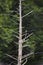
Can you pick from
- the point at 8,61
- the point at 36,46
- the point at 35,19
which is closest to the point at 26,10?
the point at 35,19

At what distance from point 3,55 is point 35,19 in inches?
44.8

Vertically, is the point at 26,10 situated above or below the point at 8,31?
above

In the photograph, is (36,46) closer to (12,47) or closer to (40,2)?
(12,47)

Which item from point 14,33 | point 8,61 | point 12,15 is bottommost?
point 8,61

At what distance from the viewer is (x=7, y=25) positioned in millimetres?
5426

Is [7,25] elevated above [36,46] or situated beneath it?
elevated above

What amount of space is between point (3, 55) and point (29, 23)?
99cm

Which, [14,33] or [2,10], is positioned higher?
[2,10]

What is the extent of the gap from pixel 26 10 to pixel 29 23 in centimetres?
35

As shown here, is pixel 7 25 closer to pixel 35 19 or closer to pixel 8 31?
pixel 8 31

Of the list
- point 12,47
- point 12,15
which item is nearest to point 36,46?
point 12,47

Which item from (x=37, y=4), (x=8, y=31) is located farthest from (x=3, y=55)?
(x=37, y=4)

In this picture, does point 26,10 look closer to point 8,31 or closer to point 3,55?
point 8,31

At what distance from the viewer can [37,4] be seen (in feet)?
18.3
